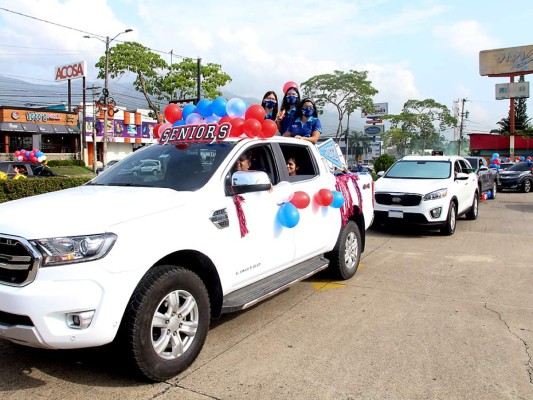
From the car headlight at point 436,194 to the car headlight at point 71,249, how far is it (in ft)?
25.6

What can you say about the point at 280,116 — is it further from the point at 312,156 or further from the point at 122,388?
the point at 122,388

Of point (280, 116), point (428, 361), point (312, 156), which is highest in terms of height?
point (280, 116)

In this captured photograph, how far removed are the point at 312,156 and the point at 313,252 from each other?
3.78ft

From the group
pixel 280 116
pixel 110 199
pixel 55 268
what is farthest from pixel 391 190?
pixel 55 268

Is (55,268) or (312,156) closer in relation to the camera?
(55,268)

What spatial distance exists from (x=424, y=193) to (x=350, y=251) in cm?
405

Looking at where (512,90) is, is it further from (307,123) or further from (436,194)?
(307,123)

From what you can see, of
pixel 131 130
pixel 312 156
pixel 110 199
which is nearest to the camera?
pixel 110 199

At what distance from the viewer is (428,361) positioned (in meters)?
3.75

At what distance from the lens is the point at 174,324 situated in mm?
3330

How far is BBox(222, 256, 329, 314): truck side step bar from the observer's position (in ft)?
12.6

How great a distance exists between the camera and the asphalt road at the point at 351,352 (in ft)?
10.7

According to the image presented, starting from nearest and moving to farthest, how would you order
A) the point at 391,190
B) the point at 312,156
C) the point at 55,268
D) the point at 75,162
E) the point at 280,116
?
the point at 55,268, the point at 312,156, the point at 280,116, the point at 391,190, the point at 75,162

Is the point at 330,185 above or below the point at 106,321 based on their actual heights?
above
